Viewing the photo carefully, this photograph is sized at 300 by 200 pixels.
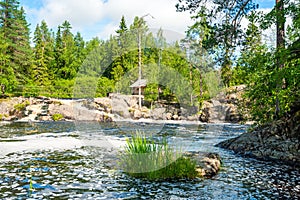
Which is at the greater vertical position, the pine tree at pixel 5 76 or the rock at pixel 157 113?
the pine tree at pixel 5 76

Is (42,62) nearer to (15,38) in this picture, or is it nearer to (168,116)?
(15,38)

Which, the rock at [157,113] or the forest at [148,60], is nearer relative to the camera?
the forest at [148,60]

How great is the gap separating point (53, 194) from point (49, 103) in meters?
26.2

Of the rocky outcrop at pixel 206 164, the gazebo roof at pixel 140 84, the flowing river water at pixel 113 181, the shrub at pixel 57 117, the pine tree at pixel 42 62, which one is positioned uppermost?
the pine tree at pixel 42 62

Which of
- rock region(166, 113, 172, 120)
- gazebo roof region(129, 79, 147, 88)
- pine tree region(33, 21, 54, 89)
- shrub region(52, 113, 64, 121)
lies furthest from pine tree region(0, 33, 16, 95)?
rock region(166, 113, 172, 120)

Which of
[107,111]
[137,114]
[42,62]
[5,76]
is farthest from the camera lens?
[42,62]

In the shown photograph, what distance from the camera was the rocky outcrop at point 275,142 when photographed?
9829 mm

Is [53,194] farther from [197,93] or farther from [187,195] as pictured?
[197,93]

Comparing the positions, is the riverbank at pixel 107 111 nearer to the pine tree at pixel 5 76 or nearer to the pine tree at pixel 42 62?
the pine tree at pixel 5 76

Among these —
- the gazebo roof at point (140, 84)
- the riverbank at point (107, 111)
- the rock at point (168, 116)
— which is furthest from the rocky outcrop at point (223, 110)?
the gazebo roof at point (140, 84)

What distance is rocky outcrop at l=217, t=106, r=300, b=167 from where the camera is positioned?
983cm

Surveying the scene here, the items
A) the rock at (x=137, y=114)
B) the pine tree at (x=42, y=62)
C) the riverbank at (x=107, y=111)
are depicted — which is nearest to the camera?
the riverbank at (x=107, y=111)

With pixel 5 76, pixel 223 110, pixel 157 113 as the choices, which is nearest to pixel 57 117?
pixel 5 76

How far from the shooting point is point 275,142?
10609 mm
